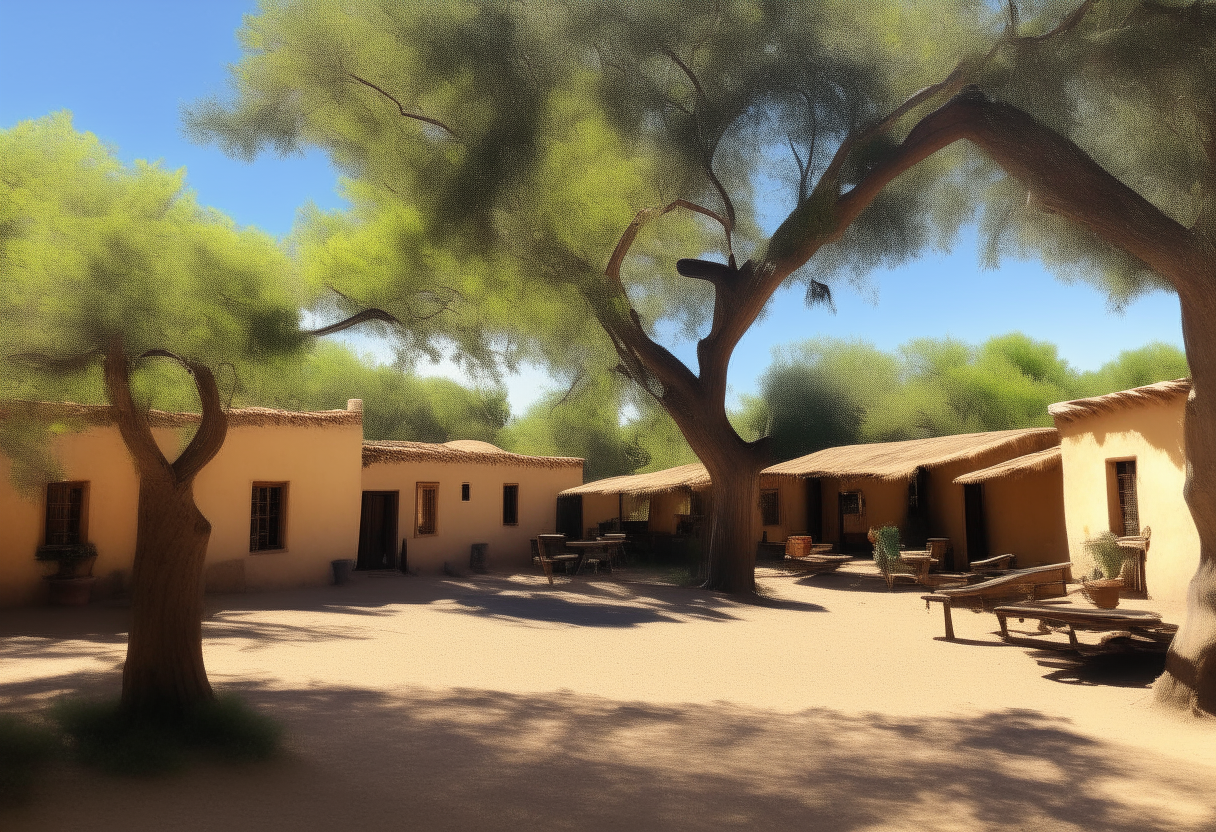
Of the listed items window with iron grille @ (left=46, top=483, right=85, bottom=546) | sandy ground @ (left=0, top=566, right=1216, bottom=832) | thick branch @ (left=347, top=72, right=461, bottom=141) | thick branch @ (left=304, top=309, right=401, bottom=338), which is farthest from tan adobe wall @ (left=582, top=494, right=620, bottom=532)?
thick branch @ (left=347, top=72, right=461, bottom=141)

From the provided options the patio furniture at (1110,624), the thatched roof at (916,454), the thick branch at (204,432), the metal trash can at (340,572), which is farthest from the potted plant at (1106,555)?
the metal trash can at (340,572)

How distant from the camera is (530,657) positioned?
844 cm

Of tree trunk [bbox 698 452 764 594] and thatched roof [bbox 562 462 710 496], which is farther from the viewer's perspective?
thatched roof [bbox 562 462 710 496]

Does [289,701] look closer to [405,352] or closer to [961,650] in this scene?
[405,352]

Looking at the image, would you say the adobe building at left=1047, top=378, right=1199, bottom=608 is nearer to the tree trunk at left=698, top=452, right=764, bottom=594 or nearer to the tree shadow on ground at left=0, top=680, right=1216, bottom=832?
the tree trunk at left=698, top=452, right=764, bottom=594

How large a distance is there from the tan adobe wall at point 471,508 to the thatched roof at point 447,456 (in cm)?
11

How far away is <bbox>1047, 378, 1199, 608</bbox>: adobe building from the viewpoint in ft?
36.5

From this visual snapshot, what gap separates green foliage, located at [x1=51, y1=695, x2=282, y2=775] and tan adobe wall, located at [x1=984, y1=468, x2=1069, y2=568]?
15.5 m

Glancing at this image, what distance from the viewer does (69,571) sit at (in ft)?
38.1

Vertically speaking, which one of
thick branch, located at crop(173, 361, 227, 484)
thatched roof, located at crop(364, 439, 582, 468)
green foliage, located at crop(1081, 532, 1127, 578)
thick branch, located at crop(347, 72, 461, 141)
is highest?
thick branch, located at crop(347, 72, 461, 141)

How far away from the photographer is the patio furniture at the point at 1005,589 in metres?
9.54

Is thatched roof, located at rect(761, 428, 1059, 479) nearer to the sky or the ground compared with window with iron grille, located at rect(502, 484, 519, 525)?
nearer to the sky

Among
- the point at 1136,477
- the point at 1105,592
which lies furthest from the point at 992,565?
the point at 1105,592

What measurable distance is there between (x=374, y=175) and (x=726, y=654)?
6553 millimetres
